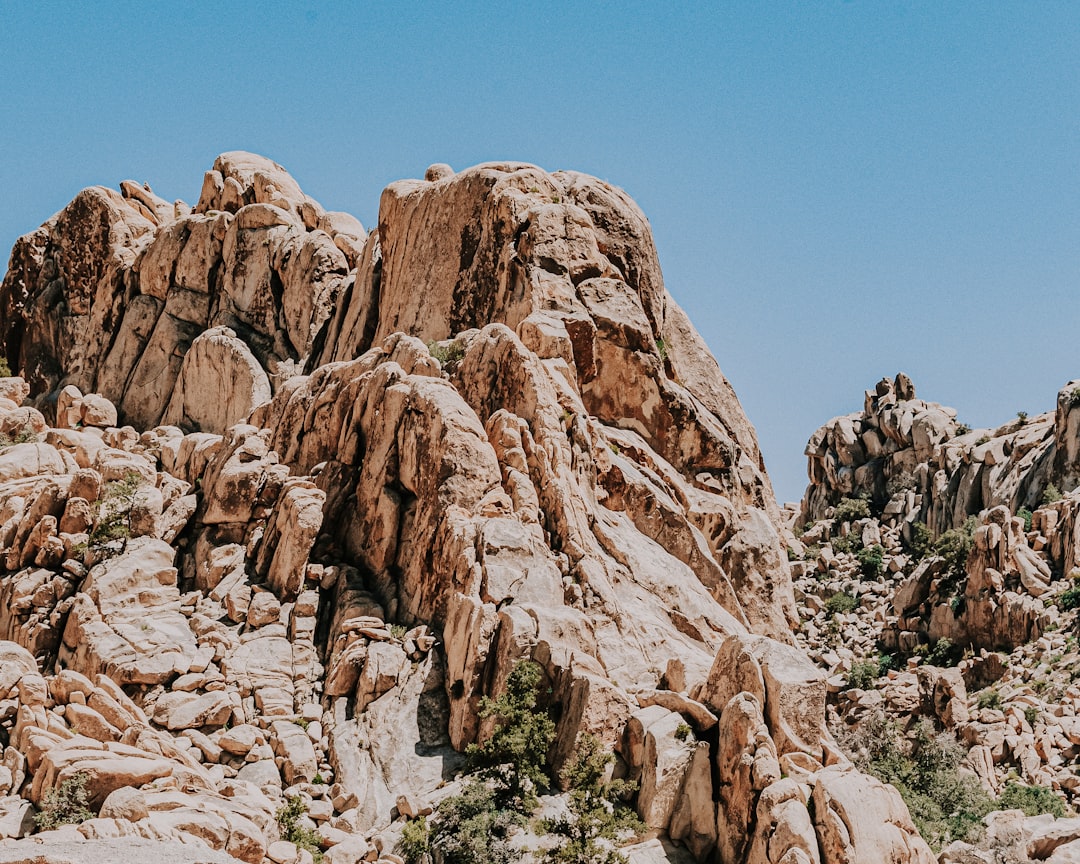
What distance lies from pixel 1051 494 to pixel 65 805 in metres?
81.6

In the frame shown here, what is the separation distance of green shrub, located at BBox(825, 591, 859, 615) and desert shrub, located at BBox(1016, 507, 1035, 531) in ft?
49.7

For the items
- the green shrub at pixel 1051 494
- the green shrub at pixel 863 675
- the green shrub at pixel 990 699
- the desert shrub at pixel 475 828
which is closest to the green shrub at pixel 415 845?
the desert shrub at pixel 475 828

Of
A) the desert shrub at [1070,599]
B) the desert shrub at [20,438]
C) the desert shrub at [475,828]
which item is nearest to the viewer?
the desert shrub at [475,828]

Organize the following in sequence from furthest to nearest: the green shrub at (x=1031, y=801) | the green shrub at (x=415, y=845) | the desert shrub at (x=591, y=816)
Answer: the green shrub at (x=1031, y=801) → the green shrub at (x=415, y=845) → the desert shrub at (x=591, y=816)

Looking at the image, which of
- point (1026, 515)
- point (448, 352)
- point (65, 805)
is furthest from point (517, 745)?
point (1026, 515)

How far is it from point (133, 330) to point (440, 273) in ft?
80.1

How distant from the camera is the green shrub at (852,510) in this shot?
119m

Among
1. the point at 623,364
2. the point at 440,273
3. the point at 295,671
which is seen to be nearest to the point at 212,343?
the point at 440,273

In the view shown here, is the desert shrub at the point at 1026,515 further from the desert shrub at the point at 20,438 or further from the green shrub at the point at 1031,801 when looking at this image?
the desert shrub at the point at 20,438

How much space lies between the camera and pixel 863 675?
85312 millimetres

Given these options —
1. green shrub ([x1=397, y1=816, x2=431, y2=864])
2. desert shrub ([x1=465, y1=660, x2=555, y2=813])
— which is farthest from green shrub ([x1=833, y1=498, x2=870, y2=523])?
green shrub ([x1=397, y1=816, x2=431, y2=864])

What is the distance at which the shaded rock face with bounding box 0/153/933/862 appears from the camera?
123ft

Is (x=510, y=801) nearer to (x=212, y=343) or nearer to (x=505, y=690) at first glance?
(x=505, y=690)

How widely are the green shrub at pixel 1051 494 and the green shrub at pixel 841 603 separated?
17.4m
